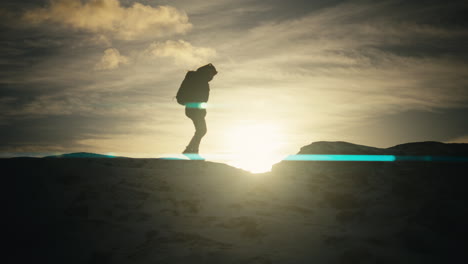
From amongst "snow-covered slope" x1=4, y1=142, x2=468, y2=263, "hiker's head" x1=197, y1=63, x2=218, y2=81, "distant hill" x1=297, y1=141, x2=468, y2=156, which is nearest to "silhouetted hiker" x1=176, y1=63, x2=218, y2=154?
"hiker's head" x1=197, y1=63, x2=218, y2=81

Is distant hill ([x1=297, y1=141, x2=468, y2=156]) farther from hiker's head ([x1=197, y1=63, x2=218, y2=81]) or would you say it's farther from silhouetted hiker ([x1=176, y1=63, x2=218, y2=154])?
hiker's head ([x1=197, y1=63, x2=218, y2=81])

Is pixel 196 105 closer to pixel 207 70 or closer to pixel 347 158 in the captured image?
pixel 207 70

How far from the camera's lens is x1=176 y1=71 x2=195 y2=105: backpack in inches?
377

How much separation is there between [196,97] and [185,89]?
442mm

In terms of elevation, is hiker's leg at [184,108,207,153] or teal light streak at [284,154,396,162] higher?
hiker's leg at [184,108,207,153]

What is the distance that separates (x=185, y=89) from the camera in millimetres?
9617

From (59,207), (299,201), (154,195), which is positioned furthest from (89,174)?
(299,201)

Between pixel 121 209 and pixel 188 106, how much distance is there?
15.9 feet

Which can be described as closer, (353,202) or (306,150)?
(353,202)

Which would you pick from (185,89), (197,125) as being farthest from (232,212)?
(185,89)

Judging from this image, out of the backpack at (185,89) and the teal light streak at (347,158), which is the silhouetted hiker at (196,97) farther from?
the teal light streak at (347,158)

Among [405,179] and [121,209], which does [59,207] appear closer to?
[121,209]

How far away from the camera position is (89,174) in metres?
6.36

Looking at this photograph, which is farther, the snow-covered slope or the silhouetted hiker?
the silhouetted hiker
